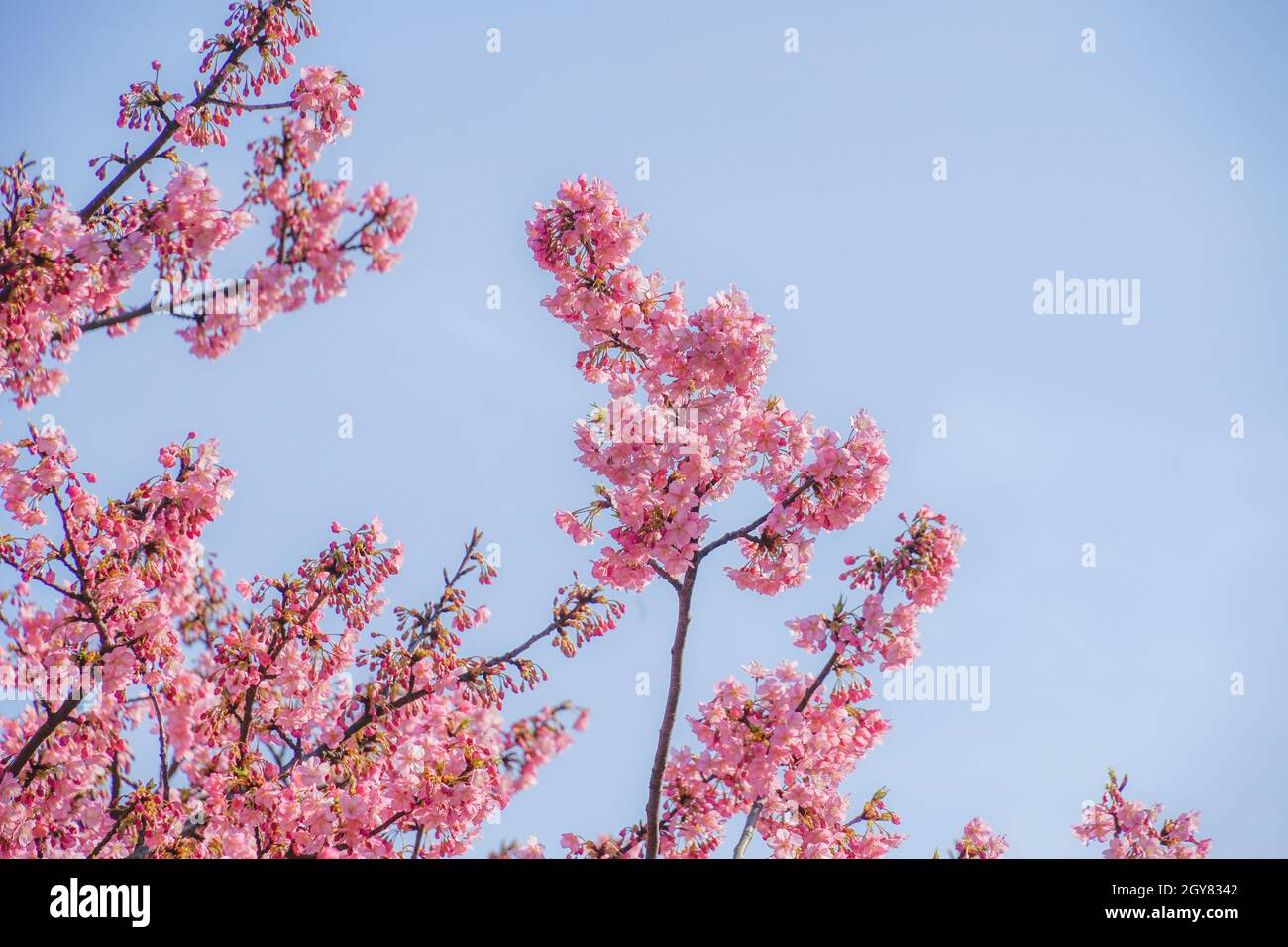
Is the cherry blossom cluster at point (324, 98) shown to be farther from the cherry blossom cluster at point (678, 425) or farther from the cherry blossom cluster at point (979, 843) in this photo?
the cherry blossom cluster at point (979, 843)

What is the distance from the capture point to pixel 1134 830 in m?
8.83

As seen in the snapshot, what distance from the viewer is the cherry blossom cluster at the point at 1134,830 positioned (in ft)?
28.5

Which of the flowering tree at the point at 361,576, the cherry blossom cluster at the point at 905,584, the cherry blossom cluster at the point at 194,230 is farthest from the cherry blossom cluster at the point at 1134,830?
the cherry blossom cluster at the point at 194,230

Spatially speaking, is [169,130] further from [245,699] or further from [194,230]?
[245,699]

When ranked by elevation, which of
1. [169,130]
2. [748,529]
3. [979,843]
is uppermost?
[169,130]

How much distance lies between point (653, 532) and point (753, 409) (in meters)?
1.28

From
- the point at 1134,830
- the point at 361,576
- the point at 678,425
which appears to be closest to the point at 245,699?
the point at 361,576

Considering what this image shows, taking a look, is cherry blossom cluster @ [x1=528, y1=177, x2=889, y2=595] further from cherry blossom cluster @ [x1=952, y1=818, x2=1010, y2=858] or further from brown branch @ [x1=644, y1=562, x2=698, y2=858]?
cherry blossom cluster @ [x1=952, y1=818, x2=1010, y2=858]

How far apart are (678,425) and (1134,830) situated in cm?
577

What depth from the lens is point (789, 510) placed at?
6.80 meters
